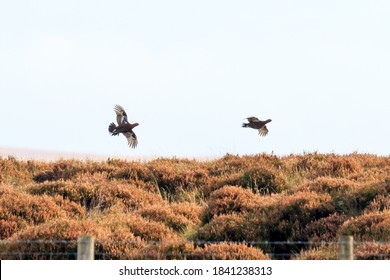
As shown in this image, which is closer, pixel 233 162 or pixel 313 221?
pixel 313 221

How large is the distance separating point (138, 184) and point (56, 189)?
296 centimetres

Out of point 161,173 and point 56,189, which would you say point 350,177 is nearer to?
point 161,173

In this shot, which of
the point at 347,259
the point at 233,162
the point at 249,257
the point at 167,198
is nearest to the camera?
the point at 347,259

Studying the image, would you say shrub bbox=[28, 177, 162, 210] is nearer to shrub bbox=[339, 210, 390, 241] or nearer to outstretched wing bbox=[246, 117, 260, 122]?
shrub bbox=[339, 210, 390, 241]

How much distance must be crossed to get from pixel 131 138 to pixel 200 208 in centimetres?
618

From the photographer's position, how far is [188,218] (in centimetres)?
1817

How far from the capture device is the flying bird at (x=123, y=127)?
79.6 feet

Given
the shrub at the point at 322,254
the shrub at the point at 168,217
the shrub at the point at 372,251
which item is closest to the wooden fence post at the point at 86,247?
the shrub at the point at 322,254

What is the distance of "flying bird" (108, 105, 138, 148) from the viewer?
24.3 meters

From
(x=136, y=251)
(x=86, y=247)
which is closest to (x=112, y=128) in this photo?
(x=136, y=251)

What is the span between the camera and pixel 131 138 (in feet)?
80.4

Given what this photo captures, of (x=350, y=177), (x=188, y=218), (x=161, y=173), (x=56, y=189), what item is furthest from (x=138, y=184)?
(x=350, y=177)

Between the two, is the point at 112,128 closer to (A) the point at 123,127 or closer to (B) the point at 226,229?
(A) the point at 123,127

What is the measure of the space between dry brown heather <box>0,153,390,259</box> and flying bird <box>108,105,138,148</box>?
2.41 ft
